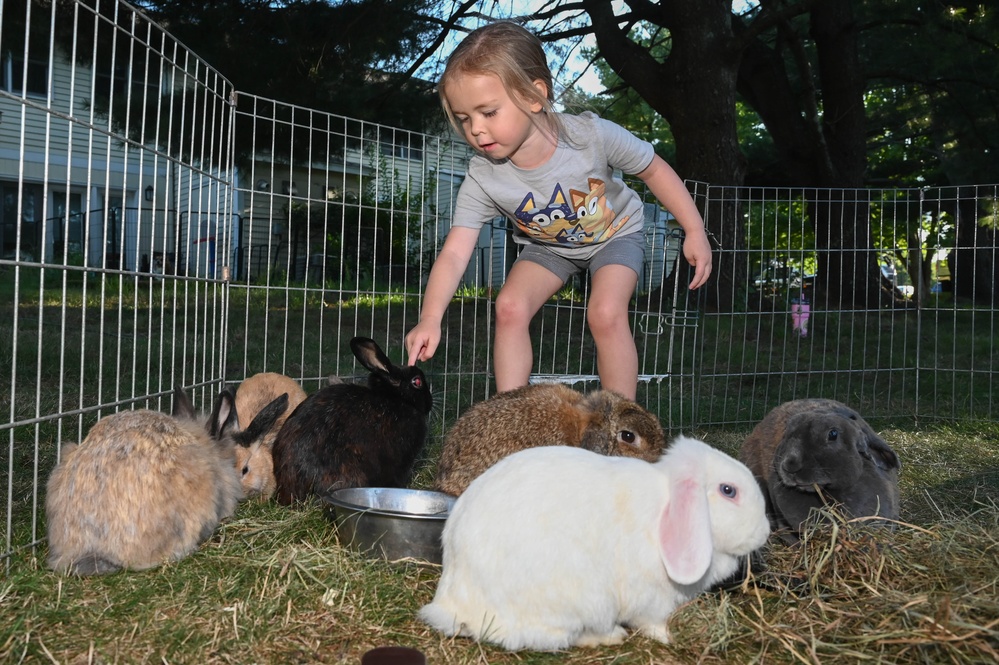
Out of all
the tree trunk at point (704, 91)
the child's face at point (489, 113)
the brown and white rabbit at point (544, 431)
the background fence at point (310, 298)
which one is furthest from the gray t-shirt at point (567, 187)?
the tree trunk at point (704, 91)

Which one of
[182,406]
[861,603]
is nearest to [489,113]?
[182,406]

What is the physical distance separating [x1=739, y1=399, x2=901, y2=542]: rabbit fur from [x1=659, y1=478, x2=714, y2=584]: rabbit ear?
864mm

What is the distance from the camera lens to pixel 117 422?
2674 mm

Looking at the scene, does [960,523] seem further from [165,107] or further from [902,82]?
[902,82]

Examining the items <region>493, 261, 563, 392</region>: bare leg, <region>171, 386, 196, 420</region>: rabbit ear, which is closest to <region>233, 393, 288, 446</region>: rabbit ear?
<region>171, 386, 196, 420</region>: rabbit ear

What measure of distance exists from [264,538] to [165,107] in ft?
15.4

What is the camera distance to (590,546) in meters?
2.06

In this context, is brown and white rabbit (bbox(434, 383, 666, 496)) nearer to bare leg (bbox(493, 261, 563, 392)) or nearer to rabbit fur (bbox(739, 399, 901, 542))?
rabbit fur (bbox(739, 399, 901, 542))

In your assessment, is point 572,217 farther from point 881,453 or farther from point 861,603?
point 861,603

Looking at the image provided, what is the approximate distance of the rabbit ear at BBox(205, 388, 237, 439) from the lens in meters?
3.17

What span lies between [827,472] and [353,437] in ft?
5.51

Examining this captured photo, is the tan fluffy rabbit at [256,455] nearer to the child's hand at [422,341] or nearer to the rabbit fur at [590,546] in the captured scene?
the child's hand at [422,341]

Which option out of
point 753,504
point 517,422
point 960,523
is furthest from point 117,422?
point 960,523

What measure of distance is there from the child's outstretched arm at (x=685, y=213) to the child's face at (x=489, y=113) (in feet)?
2.12
